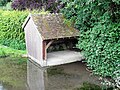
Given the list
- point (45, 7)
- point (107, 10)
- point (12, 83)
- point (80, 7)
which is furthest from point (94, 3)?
point (45, 7)

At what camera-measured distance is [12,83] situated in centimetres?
1188

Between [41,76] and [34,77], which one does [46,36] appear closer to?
[41,76]

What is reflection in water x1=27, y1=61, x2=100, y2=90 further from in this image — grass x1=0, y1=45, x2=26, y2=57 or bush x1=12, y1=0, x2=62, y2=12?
bush x1=12, y1=0, x2=62, y2=12

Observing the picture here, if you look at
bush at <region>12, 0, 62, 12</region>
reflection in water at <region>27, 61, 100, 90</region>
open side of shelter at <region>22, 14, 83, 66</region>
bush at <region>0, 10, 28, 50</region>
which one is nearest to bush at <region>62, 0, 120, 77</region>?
reflection in water at <region>27, 61, 100, 90</region>

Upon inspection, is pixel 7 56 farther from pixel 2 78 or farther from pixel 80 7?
pixel 80 7

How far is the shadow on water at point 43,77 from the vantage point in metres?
11.4

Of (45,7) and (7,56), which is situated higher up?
(45,7)

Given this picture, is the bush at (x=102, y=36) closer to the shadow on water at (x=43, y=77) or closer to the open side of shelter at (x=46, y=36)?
the shadow on water at (x=43, y=77)

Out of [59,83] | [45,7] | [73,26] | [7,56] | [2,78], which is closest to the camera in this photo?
[59,83]

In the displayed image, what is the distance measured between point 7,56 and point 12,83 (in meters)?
5.04

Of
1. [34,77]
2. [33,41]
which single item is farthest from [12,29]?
[34,77]

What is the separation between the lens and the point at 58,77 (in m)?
12.6

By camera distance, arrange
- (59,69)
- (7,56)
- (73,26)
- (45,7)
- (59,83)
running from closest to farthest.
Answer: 1. (59,83)
2. (59,69)
3. (73,26)
4. (7,56)
5. (45,7)

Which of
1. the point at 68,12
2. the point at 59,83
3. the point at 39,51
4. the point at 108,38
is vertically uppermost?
the point at 68,12
